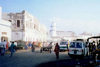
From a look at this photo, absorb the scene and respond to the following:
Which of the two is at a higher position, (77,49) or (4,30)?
(4,30)

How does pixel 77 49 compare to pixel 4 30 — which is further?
pixel 4 30

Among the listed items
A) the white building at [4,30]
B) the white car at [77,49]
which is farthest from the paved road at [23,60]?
the white building at [4,30]

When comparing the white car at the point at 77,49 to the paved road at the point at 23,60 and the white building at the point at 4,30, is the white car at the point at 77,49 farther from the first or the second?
the white building at the point at 4,30

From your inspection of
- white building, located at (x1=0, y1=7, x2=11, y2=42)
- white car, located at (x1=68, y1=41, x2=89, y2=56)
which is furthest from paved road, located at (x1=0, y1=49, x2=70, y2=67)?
white building, located at (x1=0, y1=7, x2=11, y2=42)

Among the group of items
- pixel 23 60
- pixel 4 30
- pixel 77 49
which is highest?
pixel 4 30

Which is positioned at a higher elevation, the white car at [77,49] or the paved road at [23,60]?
the white car at [77,49]

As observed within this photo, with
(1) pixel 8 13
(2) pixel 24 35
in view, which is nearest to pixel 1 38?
(2) pixel 24 35

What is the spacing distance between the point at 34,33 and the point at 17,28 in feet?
36.1

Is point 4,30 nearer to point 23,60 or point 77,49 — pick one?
point 77,49

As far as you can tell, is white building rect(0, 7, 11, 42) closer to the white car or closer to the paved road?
the paved road

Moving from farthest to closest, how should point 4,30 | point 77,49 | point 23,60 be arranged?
1. point 4,30
2. point 77,49
3. point 23,60

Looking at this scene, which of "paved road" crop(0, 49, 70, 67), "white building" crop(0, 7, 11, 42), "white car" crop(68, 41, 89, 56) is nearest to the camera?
"paved road" crop(0, 49, 70, 67)

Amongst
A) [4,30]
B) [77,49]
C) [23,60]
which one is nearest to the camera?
[23,60]

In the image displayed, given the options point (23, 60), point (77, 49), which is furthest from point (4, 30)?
point (23, 60)
